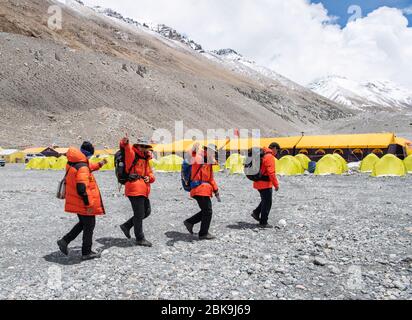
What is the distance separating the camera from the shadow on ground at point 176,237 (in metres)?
8.14

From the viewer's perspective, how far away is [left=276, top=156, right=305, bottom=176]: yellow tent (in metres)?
24.9

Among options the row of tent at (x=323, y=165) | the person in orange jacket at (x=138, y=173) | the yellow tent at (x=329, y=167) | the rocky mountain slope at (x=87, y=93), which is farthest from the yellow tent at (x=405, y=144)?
the rocky mountain slope at (x=87, y=93)

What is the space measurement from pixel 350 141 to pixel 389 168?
8.72m

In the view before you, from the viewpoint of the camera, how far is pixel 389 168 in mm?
21531

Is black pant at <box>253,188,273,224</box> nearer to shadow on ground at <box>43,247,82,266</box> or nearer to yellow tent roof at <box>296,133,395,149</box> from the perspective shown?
shadow on ground at <box>43,247,82,266</box>

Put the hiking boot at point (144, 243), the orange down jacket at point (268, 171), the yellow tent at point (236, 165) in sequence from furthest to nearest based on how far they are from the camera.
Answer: the yellow tent at point (236, 165), the orange down jacket at point (268, 171), the hiking boot at point (144, 243)

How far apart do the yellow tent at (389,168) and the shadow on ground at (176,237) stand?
16107 millimetres

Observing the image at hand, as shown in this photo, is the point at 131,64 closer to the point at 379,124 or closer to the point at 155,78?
the point at 155,78

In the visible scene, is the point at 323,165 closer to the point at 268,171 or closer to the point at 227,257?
the point at 268,171

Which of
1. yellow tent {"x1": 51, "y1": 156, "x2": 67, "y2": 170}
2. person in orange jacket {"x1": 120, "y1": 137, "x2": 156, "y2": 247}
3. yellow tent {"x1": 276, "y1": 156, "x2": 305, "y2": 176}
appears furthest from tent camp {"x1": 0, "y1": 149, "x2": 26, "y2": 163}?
person in orange jacket {"x1": 120, "y1": 137, "x2": 156, "y2": 247}

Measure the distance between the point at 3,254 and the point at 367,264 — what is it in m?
6.46

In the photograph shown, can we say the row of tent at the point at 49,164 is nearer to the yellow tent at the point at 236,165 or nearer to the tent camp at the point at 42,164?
the tent camp at the point at 42,164
